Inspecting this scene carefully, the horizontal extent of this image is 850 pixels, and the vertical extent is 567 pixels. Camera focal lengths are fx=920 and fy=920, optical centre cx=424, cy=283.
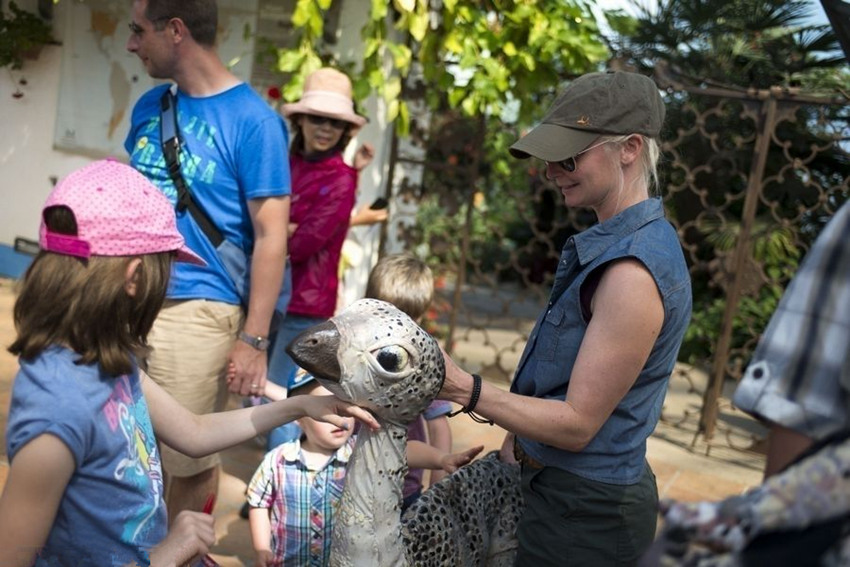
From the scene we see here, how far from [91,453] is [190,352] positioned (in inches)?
51.2

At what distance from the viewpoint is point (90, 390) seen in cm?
178

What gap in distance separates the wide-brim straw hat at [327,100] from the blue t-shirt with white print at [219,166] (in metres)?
0.91

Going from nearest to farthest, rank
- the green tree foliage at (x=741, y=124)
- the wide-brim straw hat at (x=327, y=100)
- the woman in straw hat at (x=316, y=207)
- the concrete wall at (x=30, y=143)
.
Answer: the woman in straw hat at (x=316, y=207) < the wide-brim straw hat at (x=327, y=100) < the concrete wall at (x=30, y=143) < the green tree foliage at (x=741, y=124)

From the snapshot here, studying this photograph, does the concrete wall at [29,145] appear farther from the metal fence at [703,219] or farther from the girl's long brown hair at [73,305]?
the girl's long brown hair at [73,305]

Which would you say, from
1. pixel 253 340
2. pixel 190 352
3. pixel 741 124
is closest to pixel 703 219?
pixel 741 124

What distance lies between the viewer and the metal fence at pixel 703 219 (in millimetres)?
5867

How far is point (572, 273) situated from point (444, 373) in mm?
401

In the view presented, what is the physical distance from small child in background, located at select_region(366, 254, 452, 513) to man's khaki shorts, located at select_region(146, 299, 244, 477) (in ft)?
1.74

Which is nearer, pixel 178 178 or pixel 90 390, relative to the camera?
pixel 90 390

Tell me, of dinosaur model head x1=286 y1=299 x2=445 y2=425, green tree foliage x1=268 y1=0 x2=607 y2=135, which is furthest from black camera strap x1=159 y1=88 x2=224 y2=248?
green tree foliage x1=268 y1=0 x2=607 y2=135

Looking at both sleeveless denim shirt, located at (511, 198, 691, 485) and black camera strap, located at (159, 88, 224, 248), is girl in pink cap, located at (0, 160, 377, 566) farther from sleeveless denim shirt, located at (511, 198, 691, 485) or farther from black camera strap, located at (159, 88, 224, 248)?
black camera strap, located at (159, 88, 224, 248)

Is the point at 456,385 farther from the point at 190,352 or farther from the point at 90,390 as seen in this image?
the point at 190,352

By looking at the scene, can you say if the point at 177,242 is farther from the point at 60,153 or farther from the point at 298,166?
the point at 60,153

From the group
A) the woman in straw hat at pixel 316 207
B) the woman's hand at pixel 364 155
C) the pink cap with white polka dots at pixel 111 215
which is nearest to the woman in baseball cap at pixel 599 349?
the pink cap with white polka dots at pixel 111 215
